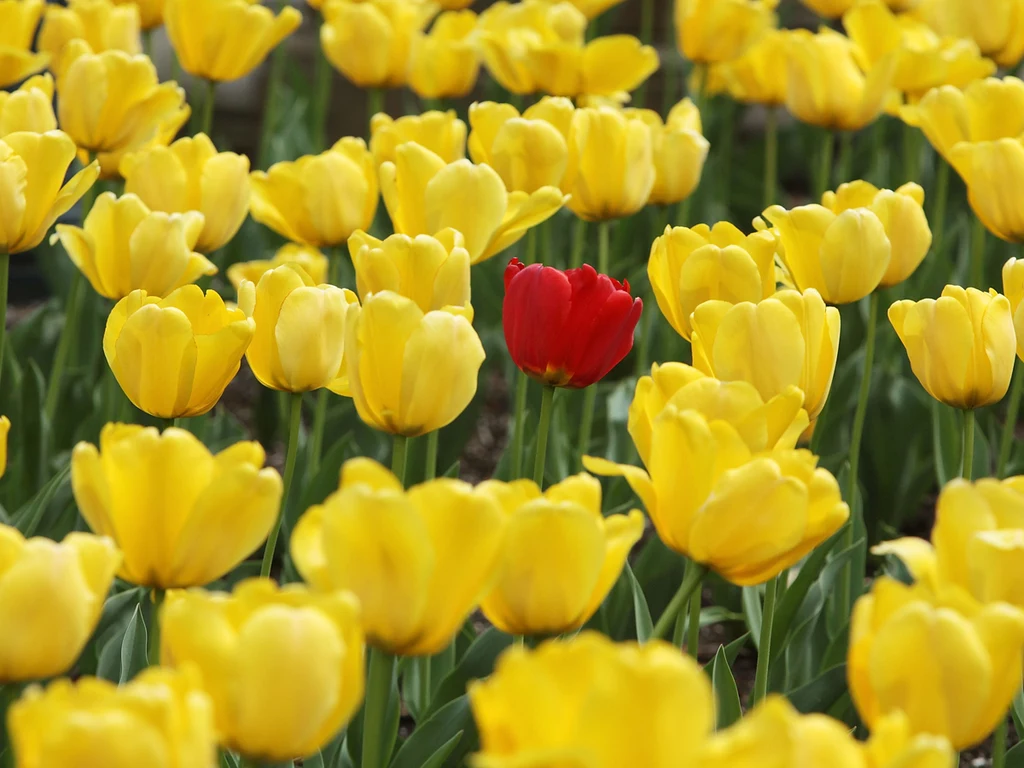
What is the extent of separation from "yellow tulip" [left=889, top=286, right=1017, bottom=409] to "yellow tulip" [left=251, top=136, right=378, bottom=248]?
64 centimetres

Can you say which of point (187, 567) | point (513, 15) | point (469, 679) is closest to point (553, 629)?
point (187, 567)

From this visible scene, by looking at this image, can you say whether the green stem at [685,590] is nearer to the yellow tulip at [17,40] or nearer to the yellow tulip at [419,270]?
the yellow tulip at [419,270]

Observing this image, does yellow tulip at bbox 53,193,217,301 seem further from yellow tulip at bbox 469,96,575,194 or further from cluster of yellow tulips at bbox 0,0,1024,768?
yellow tulip at bbox 469,96,575,194

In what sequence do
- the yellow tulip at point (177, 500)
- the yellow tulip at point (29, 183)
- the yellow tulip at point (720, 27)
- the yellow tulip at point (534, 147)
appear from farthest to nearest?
1. the yellow tulip at point (720, 27)
2. the yellow tulip at point (534, 147)
3. the yellow tulip at point (29, 183)
4. the yellow tulip at point (177, 500)

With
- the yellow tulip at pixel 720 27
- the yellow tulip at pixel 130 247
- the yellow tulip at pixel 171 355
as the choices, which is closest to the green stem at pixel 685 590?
the yellow tulip at pixel 171 355

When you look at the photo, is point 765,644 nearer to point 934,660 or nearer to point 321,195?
point 934,660

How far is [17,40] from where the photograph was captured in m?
1.91

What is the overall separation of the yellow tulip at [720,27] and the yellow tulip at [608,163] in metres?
0.71

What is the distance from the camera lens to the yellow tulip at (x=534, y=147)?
1478 mm

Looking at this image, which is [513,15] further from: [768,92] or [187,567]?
[187,567]

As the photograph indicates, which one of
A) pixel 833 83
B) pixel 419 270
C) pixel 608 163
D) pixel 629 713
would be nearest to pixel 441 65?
pixel 833 83

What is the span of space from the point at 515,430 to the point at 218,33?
84 centimetres

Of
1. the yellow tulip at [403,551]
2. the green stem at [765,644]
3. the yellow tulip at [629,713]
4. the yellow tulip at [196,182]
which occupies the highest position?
the yellow tulip at [629,713]

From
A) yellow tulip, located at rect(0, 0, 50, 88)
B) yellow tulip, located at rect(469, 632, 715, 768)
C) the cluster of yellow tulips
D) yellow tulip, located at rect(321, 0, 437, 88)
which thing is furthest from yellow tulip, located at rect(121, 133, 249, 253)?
yellow tulip, located at rect(469, 632, 715, 768)
